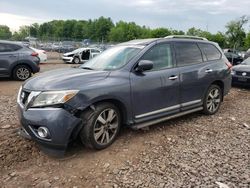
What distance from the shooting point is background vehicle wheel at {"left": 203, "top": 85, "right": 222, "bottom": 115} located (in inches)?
238

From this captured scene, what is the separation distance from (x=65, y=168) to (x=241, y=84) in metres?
8.12

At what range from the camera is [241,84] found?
10086 mm

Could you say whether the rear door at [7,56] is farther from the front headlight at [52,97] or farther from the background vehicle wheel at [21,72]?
the front headlight at [52,97]

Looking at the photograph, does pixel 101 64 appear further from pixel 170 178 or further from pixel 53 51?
pixel 53 51

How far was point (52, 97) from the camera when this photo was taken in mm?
3809

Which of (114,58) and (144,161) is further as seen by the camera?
(114,58)

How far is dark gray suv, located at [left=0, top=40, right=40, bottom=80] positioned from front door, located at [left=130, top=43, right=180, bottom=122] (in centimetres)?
721

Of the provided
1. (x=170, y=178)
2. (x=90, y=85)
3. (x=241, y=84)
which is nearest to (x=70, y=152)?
(x=90, y=85)

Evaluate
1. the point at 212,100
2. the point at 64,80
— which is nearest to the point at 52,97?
the point at 64,80

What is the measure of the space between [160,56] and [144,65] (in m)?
0.71

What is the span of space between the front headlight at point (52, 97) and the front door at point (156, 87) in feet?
3.55

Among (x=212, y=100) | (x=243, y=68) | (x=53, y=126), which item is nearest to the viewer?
(x=53, y=126)

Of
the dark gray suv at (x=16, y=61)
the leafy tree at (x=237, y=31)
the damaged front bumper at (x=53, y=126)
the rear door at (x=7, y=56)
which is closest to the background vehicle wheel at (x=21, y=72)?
the dark gray suv at (x=16, y=61)

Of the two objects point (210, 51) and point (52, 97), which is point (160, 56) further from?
point (52, 97)
